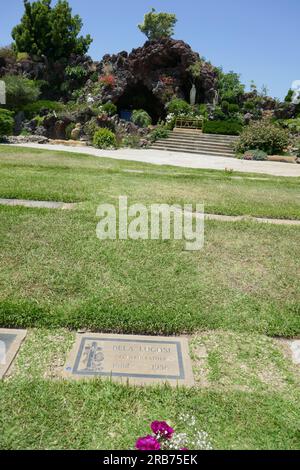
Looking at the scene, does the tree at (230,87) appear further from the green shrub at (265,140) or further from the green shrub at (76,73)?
the green shrub at (76,73)

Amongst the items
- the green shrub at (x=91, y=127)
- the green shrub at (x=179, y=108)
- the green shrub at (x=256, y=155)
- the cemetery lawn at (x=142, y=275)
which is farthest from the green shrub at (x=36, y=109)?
the cemetery lawn at (x=142, y=275)

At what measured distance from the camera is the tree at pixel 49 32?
31031 millimetres

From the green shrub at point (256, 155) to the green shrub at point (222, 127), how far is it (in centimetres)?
404

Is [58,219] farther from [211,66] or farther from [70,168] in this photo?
[211,66]

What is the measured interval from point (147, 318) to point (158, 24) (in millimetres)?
55319

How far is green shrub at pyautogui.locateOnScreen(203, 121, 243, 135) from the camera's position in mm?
21609

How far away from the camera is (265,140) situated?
715 inches

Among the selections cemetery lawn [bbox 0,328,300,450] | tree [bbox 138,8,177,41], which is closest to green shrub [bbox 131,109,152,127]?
cemetery lawn [bbox 0,328,300,450]

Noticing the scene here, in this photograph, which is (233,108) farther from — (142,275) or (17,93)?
(142,275)

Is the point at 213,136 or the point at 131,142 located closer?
the point at 131,142

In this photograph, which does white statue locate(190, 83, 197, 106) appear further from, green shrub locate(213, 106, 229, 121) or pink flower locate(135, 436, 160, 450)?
pink flower locate(135, 436, 160, 450)

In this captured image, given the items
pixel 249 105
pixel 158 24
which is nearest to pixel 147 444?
pixel 249 105

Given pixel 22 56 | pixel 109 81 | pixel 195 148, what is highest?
pixel 22 56
